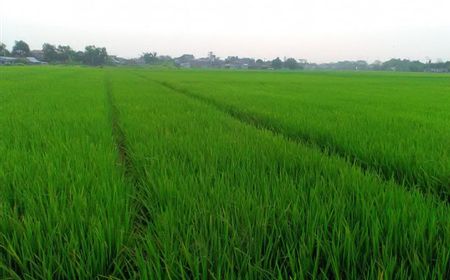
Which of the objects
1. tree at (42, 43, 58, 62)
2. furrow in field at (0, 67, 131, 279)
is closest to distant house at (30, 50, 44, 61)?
tree at (42, 43, 58, 62)

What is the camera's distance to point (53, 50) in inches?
3386

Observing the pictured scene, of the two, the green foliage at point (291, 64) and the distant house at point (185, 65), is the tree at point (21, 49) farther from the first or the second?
the green foliage at point (291, 64)

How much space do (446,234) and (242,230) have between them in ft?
2.36

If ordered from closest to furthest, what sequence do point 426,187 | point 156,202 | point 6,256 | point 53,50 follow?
point 6,256, point 156,202, point 426,187, point 53,50

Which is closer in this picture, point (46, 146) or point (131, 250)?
point (131, 250)

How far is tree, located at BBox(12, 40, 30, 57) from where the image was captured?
306 ft

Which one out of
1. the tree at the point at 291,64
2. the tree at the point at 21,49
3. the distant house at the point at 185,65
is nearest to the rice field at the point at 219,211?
the tree at the point at 291,64

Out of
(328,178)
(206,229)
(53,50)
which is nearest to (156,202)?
(206,229)

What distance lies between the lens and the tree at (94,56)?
89750 mm

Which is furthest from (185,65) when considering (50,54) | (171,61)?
(50,54)

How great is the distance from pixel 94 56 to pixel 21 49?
2351 centimetres

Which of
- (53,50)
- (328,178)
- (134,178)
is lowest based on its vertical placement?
(134,178)

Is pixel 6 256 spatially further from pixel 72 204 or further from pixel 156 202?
pixel 156 202

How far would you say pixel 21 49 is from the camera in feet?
309
